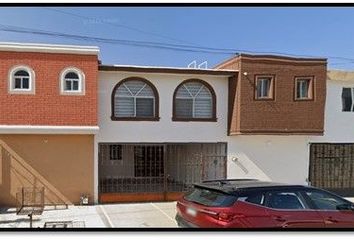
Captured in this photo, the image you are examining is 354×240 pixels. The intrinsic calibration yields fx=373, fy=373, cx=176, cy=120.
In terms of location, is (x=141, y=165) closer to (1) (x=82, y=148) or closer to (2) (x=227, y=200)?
(1) (x=82, y=148)

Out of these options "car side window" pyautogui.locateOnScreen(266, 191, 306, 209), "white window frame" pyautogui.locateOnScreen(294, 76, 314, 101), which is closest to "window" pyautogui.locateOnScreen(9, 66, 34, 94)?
"car side window" pyautogui.locateOnScreen(266, 191, 306, 209)

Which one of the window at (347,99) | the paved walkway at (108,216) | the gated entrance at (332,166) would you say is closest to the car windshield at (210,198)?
the paved walkway at (108,216)

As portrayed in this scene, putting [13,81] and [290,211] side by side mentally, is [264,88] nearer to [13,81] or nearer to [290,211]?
[290,211]

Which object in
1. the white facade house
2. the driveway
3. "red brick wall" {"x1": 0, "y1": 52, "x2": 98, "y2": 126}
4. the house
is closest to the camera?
the driveway

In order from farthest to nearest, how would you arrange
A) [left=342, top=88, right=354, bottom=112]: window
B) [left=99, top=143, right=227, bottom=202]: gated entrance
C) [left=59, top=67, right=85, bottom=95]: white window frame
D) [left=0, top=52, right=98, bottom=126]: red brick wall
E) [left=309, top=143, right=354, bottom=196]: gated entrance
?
[left=342, top=88, right=354, bottom=112]: window → [left=309, top=143, right=354, bottom=196]: gated entrance → [left=99, top=143, right=227, bottom=202]: gated entrance → [left=59, top=67, right=85, bottom=95]: white window frame → [left=0, top=52, right=98, bottom=126]: red brick wall

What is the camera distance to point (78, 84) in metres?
10.1

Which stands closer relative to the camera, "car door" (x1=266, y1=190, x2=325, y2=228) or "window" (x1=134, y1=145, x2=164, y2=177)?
"car door" (x1=266, y1=190, x2=325, y2=228)

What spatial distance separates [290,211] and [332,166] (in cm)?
592

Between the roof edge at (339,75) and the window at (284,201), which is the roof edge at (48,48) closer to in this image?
the window at (284,201)

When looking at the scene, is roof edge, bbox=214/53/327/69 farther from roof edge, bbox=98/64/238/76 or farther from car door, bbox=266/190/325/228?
car door, bbox=266/190/325/228

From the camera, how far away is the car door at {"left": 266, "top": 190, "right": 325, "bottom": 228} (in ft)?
18.5

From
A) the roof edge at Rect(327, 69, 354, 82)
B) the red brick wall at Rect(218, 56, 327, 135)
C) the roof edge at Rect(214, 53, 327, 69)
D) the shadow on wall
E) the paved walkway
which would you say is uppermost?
the roof edge at Rect(214, 53, 327, 69)

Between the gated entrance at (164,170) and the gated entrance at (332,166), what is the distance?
2.63 meters

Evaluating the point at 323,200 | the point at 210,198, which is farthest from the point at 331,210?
the point at 210,198
